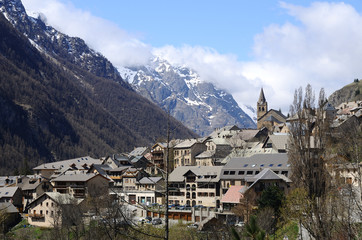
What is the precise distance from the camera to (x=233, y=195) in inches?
3366

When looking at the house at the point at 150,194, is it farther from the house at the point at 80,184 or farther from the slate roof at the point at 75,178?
the slate roof at the point at 75,178

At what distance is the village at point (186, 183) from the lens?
82.5 meters

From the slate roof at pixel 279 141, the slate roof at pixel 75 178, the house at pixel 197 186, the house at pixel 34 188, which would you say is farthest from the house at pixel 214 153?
the house at pixel 34 188

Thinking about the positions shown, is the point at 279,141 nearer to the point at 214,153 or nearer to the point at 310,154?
the point at 214,153

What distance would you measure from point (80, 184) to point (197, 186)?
35.4m

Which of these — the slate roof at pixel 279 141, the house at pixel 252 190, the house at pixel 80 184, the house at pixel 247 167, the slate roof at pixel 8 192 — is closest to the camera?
the house at pixel 252 190

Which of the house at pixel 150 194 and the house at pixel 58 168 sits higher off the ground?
the house at pixel 58 168

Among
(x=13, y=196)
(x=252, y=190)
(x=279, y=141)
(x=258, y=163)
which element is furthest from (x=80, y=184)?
(x=252, y=190)

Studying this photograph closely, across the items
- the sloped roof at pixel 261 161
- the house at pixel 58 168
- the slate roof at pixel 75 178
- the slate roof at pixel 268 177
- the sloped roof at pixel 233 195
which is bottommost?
the sloped roof at pixel 233 195

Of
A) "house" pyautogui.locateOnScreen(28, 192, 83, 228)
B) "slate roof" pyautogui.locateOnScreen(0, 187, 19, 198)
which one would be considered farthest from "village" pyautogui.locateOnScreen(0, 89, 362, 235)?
"slate roof" pyautogui.locateOnScreen(0, 187, 19, 198)

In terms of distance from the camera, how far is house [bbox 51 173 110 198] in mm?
116969

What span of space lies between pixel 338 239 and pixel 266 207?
79.5ft

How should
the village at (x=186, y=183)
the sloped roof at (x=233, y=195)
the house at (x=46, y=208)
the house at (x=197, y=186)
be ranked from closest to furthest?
the village at (x=186, y=183) → the sloped roof at (x=233, y=195) → the house at (x=197, y=186) → the house at (x=46, y=208)

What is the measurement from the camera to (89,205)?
100000 millimetres
